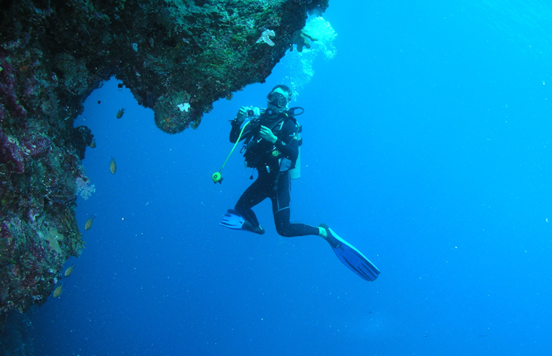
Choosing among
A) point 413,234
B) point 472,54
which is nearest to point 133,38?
point 472,54

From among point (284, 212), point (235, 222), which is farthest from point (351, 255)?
point (235, 222)

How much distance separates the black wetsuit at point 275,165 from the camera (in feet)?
17.1

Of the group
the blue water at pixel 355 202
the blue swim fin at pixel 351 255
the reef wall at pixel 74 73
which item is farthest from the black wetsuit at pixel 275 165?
the blue water at pixel 355 202

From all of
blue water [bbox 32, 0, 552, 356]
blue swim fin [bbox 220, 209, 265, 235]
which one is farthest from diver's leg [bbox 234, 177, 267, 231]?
blue water [bbox 32, 0, 552, 356]

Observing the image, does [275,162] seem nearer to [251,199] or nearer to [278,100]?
[251,199]

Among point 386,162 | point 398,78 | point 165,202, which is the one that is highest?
point 398,78

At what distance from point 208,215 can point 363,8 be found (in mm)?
29770

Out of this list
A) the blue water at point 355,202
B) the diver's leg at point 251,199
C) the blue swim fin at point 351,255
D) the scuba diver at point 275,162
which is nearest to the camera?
the scuba diver at point 275,162

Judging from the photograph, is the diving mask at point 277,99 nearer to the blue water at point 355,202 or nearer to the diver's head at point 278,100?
the diver's head at point 278,100

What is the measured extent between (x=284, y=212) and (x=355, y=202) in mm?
37800

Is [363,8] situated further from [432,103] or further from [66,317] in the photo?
[66,317]

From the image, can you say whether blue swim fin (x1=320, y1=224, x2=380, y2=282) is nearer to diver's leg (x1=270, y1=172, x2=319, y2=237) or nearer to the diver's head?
diver's leg (x1=270, y1=172, x2=319, y2=237)

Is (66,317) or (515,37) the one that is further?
(515,37)

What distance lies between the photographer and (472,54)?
31.9m
